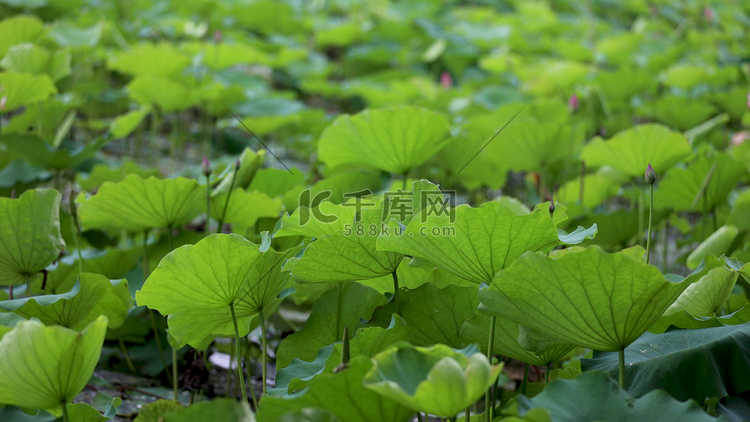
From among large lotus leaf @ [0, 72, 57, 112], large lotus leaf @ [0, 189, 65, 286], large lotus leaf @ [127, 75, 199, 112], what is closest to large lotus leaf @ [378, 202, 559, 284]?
large lotus leaf @ [0, 189, 65, 286]

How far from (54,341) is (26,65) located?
46.2 inches

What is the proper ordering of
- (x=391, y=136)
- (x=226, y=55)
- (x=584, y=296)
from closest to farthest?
(x=584, y=296)
(x=391, y=136)
(x=226, y=55)

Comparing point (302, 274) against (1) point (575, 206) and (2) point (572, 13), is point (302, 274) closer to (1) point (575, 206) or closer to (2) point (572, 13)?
(1) point (575, 206)

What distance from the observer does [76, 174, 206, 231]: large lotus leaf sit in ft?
3.54

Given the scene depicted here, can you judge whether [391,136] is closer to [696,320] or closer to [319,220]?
[319,220]

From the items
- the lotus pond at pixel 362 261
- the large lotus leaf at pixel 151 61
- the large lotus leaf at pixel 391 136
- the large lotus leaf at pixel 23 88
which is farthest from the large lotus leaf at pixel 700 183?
the large lotus leaf at pixel 151 61

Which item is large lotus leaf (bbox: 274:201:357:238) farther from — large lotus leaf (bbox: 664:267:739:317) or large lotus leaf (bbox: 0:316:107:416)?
large lotus leaf (bbox: 664:267:739:317)

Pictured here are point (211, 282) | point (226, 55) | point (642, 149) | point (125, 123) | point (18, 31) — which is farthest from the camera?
point (226, 55)

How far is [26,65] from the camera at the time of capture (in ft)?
5.28

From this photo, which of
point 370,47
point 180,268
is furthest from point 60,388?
point 370,47

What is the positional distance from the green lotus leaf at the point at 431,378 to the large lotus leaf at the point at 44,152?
1109 mm

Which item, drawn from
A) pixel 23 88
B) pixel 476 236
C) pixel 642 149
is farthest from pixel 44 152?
pixel 642 149

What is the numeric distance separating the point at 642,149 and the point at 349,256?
797 millimetres

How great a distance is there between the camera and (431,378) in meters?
0.57
